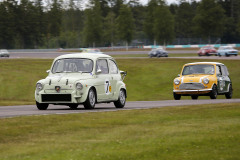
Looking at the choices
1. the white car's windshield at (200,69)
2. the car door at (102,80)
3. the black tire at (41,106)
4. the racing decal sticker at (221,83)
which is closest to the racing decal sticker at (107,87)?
the car door at (102,80)

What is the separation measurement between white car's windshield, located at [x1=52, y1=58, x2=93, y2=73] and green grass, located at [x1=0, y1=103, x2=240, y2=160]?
137 inches

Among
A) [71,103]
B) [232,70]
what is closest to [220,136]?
[71,103]

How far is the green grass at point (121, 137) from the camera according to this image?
7.50 meters

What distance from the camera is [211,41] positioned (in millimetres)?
113000

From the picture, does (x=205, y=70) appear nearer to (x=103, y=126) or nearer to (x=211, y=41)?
(x=103, y=126)

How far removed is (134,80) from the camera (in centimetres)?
3928

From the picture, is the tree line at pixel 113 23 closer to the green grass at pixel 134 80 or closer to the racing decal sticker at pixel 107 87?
the green grass at pixel 134 80

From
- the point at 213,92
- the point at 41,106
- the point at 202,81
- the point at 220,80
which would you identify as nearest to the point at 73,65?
the point at 41,106

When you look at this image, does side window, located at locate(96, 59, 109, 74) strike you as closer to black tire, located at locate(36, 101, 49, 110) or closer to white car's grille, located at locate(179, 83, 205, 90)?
black tire, located at locate(36, 101, 49, 110)

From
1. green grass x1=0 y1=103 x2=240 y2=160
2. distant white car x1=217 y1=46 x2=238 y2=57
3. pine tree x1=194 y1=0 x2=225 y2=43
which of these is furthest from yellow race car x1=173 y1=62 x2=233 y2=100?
pine tree x1=194 y1=0 x2=225 y2=43

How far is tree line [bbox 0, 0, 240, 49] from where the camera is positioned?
112 meters

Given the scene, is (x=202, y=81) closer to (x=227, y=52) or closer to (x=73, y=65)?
(x=73, y=65)

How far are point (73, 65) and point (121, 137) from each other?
7523 mm

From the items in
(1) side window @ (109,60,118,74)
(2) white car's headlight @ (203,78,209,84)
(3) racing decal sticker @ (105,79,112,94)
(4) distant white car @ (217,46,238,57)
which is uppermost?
(1) side window @ (109,60,118,74)
